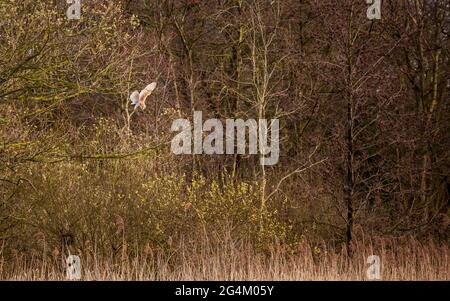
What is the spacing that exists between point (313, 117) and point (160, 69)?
4.28m

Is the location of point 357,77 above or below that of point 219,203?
above

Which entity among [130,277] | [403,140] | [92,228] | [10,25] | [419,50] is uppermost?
[419,50]

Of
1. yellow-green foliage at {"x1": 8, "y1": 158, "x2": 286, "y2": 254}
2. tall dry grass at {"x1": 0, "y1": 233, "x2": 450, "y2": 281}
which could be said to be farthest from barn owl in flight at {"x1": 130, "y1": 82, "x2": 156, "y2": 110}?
tall dry grass at {"x1": 0, "y1": 233, "x2": 450, "y2": 281}

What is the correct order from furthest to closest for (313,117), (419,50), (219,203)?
1. (313,117)
2. (419,50)
3. (219,203)

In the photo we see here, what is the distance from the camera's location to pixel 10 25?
11.8 metres

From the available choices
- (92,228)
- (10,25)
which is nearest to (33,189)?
(92,228)

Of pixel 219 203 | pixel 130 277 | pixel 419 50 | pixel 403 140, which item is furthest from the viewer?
pixel 419 50

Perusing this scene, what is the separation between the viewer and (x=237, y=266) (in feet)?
37.3

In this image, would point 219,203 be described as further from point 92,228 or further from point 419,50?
point 419,50

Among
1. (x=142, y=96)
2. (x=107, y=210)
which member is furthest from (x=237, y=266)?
(x=142, y=96)

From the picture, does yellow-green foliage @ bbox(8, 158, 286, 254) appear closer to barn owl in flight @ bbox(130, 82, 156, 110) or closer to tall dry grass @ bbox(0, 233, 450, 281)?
tall dry grass @ bbox(0, 233, 450, 281)

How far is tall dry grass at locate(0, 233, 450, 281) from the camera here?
10.7m

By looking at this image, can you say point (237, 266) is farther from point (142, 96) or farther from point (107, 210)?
point (142, 96)

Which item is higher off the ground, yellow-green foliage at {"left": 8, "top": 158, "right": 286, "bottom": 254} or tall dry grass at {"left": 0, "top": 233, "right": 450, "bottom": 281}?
yellow-green foliage at {"left": 8, "top": 158, "right": 286, "bottom": 254}
